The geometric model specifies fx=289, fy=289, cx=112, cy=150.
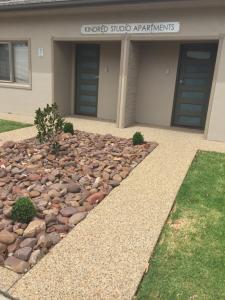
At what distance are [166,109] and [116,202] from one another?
20.5 ft

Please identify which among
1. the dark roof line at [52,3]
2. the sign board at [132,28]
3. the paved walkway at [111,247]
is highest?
the dark roof line at [52,3]

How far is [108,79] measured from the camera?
1044 cm

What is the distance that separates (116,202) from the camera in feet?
13.8

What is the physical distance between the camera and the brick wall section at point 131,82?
8896 mm

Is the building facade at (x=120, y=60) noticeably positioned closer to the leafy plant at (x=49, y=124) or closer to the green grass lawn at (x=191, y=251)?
the leafy plant at (x=49, y=124)

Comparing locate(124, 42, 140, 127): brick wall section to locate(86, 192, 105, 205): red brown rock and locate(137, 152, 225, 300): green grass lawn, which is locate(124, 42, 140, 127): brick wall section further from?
locate(86, 192, 105, 205): red brown rock

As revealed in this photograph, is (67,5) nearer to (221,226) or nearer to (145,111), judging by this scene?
(145,111)

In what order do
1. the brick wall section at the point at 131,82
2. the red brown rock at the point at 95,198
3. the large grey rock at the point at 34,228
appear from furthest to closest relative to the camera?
the brick wall section at the point at 131,82, the red brown rock at the point at 95,198, the large grey rock at the point at 34,228

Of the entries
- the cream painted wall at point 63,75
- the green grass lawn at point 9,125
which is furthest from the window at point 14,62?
the green grass lawn at point 9,125

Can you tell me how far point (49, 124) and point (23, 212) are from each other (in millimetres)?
3163

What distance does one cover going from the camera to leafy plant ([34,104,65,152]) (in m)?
6.13

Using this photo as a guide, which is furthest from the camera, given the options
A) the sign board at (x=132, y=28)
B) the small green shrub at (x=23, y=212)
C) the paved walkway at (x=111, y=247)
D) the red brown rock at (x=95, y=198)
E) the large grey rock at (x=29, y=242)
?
the sign board at (x=132, y=28)

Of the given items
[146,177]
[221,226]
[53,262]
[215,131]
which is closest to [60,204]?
[53,262]

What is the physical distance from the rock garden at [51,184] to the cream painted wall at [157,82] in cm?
265
